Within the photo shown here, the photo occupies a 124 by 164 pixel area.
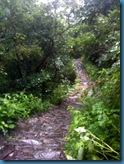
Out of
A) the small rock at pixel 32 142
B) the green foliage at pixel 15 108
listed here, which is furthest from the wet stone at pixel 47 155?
the green foliage at pixel 15 108

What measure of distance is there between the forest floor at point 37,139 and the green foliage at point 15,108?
0.22 feet

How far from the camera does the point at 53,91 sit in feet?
10.7

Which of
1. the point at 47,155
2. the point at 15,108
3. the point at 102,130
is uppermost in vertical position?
the point at 15,108

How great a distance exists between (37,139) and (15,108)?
43 centimetres

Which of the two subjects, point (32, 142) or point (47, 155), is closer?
point (47, 155)

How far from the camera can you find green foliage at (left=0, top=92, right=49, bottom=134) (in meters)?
1.95

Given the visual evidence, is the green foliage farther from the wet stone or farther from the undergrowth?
the undergrowth

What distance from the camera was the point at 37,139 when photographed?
6.15 feet

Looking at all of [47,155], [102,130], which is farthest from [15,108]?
[102,130]

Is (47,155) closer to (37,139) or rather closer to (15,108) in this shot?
(37,139)

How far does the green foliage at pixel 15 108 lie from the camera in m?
1.95

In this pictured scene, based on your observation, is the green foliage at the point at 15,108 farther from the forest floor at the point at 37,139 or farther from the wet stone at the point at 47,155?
the wet stone at the point at 47,155

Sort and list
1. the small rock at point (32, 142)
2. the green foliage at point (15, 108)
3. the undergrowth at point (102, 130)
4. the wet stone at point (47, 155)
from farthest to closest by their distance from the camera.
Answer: the green foliage at point (15, 108), the small rock at point (32, 142), the wet stone at point (47, 155), the undergrowth at point (102, 130)

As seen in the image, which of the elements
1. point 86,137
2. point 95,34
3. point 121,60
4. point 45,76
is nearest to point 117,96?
point 121,60
